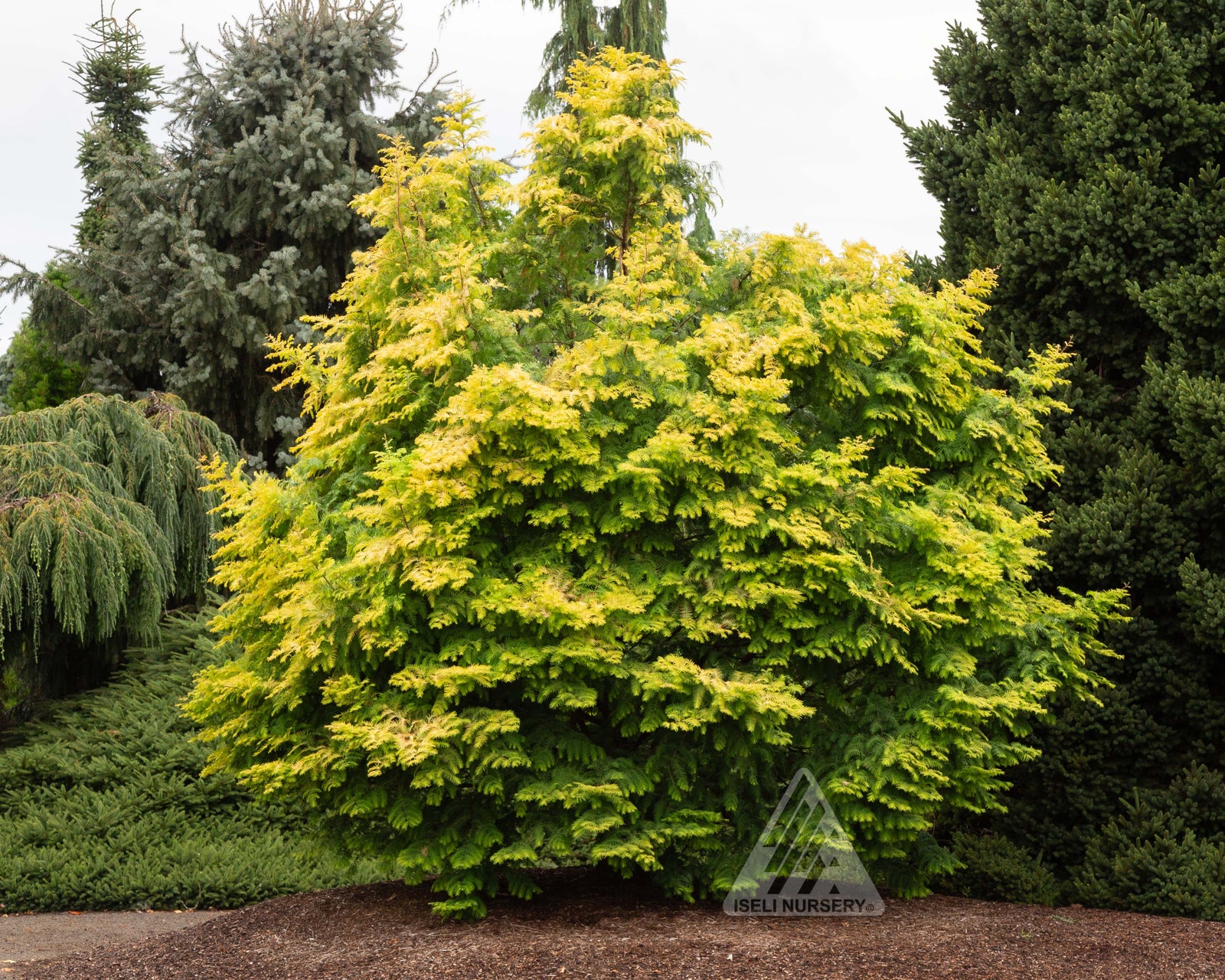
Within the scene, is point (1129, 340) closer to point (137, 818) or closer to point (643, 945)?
point (643, 945)

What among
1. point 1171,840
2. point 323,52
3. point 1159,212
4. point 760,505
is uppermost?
point 323,52

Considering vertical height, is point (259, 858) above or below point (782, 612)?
below

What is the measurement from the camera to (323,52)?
16406mm

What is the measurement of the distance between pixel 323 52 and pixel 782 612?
1351cm

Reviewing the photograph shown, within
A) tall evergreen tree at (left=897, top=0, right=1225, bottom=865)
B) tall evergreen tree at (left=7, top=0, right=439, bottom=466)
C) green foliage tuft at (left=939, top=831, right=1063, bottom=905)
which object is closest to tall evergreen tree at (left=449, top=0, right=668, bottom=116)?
tall evergreen tree at (left=7, top=0, right=439, bottom=466)

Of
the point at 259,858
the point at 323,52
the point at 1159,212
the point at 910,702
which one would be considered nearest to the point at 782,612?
the point at 910,702

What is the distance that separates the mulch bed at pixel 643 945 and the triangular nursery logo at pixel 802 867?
0.19 meters

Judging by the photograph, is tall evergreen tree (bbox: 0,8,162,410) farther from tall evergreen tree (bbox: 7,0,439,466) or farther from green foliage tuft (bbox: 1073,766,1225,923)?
green foliage tuft (bbox: 1073,766,1225,923)

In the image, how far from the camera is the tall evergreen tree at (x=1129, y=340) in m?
7.92

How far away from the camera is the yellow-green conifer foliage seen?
5.89 m

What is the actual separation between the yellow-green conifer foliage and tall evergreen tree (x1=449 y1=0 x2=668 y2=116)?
7475 mm

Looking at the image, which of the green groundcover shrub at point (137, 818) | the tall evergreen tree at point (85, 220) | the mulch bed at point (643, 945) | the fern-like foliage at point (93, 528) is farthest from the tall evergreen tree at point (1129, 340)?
the tall evergreen tree at point (85, 220)

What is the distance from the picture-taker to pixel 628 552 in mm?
6387

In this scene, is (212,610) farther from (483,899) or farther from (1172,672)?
(1172,672)
